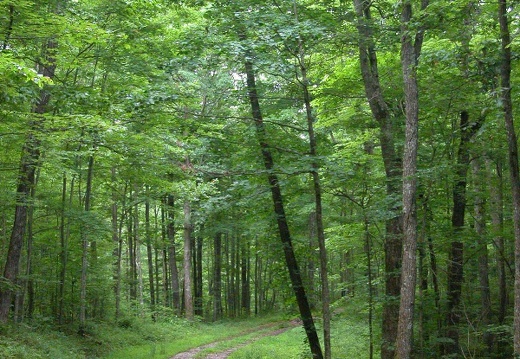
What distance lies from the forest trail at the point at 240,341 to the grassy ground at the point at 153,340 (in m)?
0.12

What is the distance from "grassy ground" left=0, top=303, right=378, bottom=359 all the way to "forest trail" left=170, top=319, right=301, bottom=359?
4.6 inches

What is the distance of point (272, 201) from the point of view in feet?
40.0

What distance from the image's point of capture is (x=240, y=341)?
18922 mm

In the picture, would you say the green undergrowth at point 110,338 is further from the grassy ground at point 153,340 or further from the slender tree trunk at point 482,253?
the slender tree trunk at point 482,253

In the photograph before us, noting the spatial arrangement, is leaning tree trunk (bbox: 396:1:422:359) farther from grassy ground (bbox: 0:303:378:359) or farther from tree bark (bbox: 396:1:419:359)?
grassy ground (bbox: 0:303:378:359)

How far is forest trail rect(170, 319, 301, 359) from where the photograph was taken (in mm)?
15461

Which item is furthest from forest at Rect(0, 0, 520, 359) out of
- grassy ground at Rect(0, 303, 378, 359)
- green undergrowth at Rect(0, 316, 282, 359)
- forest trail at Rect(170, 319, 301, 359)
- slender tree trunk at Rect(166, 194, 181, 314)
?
slender tree trunk at Rect(166, 194, 181, 314)

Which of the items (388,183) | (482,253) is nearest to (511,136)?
(388,183)

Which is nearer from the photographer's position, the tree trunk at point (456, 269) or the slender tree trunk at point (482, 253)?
the tree trunk at point (456, 269)

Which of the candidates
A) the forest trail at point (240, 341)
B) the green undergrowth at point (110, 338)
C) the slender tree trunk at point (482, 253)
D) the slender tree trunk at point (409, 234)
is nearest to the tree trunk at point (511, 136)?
the slender tree trunk at point (409, 234)

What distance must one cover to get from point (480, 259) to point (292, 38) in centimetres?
817

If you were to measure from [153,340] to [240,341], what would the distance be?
3.59 metres

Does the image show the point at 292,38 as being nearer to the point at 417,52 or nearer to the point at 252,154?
the point at 417,52

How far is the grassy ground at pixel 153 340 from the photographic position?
12578 mm
